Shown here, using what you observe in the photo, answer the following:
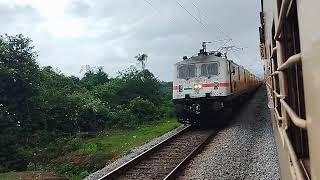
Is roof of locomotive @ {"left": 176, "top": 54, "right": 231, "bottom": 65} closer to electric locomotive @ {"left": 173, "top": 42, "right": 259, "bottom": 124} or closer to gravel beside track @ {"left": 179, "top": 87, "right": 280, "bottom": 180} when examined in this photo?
electric locomotive @ {"left": 173, "top": 42, "right": 259, "bottom": 124}

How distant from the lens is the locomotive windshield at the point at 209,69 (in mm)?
15523

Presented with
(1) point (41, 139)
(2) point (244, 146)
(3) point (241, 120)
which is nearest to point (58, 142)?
(1) point (41, 139)

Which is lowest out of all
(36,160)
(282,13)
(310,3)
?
(36,160)

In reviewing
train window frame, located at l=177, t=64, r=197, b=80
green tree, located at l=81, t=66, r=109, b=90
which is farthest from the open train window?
green tree, located at l=81, t=66, r=109, b=90

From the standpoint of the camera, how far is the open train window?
2.06 metres

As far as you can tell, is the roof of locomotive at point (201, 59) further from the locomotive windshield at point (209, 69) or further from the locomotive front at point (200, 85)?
the locomotive windshield at point (209, 69)

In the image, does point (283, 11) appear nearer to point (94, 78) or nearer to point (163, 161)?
point (163, 161)

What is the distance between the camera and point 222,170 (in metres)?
9.00

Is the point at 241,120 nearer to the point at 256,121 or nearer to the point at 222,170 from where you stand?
the point at 256,121

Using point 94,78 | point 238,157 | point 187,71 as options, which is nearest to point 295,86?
point 238,157

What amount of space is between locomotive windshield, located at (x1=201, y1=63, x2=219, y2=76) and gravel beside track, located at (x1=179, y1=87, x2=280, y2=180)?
2120 millimetres

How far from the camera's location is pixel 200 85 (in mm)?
15633

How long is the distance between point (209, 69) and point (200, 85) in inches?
27.1

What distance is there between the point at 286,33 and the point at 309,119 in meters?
1.10
